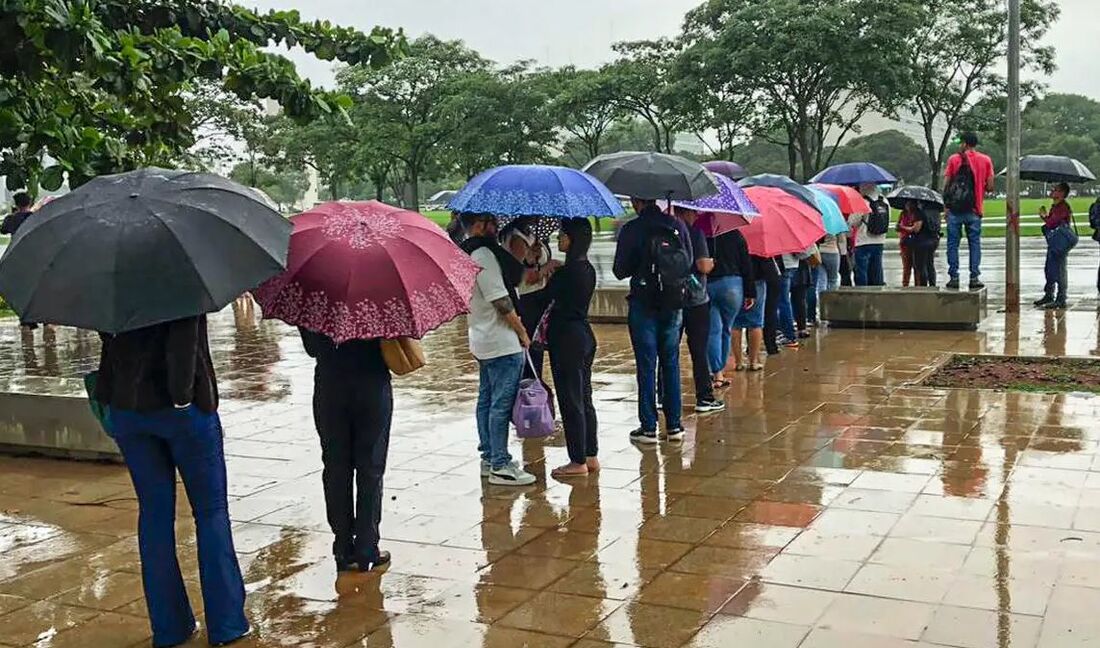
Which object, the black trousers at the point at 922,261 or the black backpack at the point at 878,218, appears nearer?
the black backpack at the point at 878,218

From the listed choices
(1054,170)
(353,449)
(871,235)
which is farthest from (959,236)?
(353,449)

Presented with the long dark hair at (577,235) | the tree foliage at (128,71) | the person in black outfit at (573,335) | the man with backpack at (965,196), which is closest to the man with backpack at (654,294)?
the person in black outfit at (573,335)

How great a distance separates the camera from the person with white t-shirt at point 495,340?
624 cm

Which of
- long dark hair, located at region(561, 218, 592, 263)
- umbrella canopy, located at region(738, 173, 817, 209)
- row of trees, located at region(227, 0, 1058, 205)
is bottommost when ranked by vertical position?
long dark hair, located at region(561, 218, 592, 263)

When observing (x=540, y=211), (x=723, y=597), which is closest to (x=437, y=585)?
(x=723, y=597)

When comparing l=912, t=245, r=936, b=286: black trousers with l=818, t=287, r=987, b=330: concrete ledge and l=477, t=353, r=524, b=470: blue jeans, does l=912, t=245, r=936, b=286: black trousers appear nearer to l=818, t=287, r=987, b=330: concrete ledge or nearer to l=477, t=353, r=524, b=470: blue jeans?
l=818, t=287, r=987, b=330: concrete ledge

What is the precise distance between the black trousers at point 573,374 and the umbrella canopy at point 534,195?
2.48ft

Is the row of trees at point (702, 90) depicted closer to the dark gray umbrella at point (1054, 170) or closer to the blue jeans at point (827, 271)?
the dark gray umbrella at point (1054, 170)

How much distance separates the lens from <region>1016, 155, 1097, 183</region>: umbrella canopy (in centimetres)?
1435

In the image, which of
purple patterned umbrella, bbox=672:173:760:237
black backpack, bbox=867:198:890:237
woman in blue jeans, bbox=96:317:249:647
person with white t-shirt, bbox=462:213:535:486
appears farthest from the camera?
black backpack, bbox=867:198:890:237

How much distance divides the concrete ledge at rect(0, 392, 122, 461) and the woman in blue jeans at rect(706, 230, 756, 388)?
4394 mm

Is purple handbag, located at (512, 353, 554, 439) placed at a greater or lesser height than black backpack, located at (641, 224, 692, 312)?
lesser

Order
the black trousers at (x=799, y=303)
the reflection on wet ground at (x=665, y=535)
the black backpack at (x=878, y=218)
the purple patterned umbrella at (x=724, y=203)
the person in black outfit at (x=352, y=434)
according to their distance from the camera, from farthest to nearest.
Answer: the black backpack at (x=878, y=218) → the black trousers at (x=799, y=303) → the purple patterned umbrella at (x=724, y=203) → the person in black outfit at (x=352, y=434) → the reflection on wet ground at (x=665, y=535)

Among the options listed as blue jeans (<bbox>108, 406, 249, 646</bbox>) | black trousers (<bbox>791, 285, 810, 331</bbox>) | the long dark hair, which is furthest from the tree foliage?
black trousers (<bbox>791, 285, 810, 331</bbox>)
